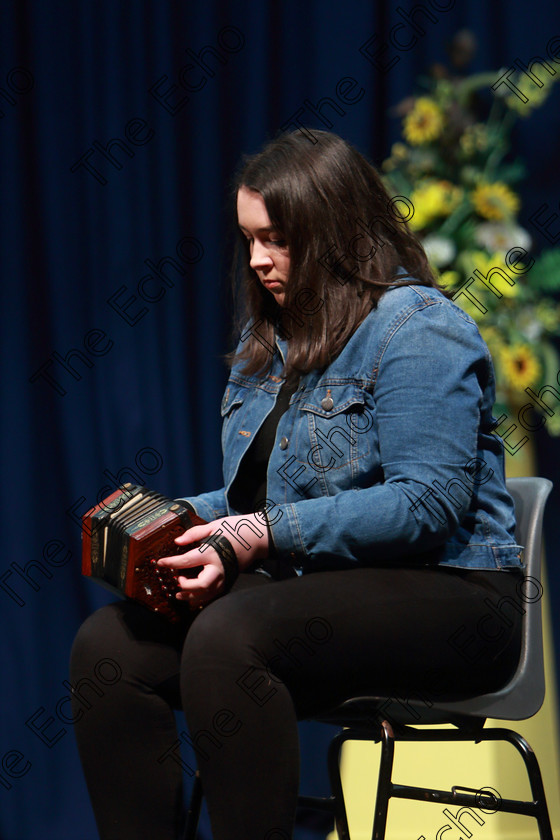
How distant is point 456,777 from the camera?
1.78 meters

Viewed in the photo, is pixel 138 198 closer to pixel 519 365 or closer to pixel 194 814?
pixel 519 365

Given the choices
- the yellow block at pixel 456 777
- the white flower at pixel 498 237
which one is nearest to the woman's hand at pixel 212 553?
the yellow block at pixel 456 777

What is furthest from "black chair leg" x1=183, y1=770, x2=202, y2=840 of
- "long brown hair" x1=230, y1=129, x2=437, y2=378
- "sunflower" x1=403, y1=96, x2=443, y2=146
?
"sunflower" x1=403, y1=96, x2=443, y2=146

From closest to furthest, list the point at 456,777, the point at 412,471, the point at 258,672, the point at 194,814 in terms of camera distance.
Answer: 1. the point at 258,672
2. the point at 412,471
3. the point at 194,814
4. the point at 456,777

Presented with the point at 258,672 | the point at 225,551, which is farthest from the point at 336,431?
the point at 258,672

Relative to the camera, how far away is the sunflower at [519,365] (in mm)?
1875

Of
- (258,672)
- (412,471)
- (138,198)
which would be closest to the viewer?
(258,672)

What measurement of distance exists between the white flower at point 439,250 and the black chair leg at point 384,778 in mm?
1085

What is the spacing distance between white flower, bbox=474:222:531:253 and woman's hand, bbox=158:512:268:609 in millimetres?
1048

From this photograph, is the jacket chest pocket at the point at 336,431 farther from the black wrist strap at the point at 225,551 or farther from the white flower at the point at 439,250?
the white flower at the point at 439,250

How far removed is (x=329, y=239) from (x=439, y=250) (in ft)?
2.35

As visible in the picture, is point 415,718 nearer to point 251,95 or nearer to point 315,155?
point 315,155

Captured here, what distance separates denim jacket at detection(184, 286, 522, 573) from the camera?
3.39 feet

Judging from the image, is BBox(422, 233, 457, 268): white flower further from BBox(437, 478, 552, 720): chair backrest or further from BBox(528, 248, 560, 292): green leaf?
BBox(437, 478, 552, 720): chair backrest
